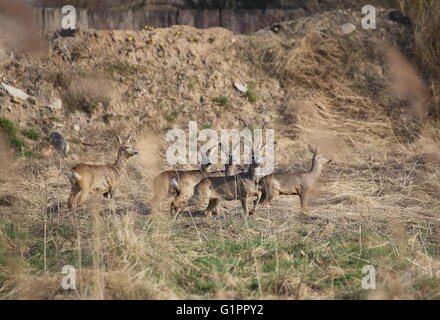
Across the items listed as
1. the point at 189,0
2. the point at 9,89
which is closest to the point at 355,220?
the point at 9,89

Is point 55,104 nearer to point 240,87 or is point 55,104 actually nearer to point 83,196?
point 240,87

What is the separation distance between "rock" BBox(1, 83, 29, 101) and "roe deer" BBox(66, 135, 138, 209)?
178 inches

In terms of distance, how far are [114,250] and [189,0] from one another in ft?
38.6

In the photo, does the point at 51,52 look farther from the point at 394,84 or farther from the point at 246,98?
the point at 394,84

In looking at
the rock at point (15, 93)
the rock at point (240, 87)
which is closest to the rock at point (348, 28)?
the rock at point (240, 87)

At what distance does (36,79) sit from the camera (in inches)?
612

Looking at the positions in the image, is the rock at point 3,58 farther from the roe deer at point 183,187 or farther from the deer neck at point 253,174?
the deer neck at point 253,174

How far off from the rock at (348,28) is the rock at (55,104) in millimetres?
6942

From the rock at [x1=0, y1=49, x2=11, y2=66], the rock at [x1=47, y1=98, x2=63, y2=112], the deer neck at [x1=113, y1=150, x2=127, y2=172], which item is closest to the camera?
the deer neck at [x1=113, y1=150, x2=127, y2=172]

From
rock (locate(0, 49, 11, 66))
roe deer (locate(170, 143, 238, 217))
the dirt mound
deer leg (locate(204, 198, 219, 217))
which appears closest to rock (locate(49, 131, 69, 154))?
the dirt mound

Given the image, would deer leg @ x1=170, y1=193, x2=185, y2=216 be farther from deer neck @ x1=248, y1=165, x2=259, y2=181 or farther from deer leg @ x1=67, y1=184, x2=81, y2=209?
deer leg @ x1=67, y1=184, x2=81, y2=209

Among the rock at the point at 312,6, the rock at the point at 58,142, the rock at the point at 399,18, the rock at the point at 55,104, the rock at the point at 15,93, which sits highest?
the rock at the point at 312,6

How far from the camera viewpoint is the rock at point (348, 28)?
17.3 metres

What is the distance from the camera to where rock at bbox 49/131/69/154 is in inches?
557
